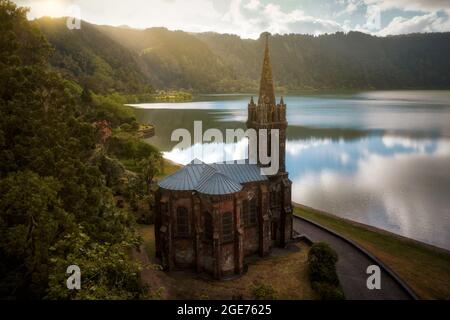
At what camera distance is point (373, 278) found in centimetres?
2492

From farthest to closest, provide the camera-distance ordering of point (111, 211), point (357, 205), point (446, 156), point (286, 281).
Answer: point (446, 156) → point (357, 205) → point (286, 281) → point (111, 211)

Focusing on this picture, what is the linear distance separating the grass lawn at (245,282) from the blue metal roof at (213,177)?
637 centimetres

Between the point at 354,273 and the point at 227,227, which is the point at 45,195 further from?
the point at 354,273

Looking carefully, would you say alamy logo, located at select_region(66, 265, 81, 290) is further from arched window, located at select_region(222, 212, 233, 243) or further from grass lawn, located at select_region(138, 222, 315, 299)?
arched window, located at select_region(222, 212, 233, 243)

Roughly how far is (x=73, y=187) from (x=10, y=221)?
3.68 metres

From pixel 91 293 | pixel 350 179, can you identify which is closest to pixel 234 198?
pixel 91 293

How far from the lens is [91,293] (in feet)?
46.2

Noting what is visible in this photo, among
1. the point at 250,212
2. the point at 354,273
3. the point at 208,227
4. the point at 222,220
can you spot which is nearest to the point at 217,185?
the point at 222,220

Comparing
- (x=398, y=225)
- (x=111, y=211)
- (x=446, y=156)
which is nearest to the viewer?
(x=111, y=211)

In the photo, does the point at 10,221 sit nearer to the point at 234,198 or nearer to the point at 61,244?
the point at 61,244

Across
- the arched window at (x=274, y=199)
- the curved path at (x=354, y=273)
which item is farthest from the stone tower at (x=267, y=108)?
the curved path at (x=354, y=273)

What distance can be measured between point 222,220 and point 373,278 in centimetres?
1174
